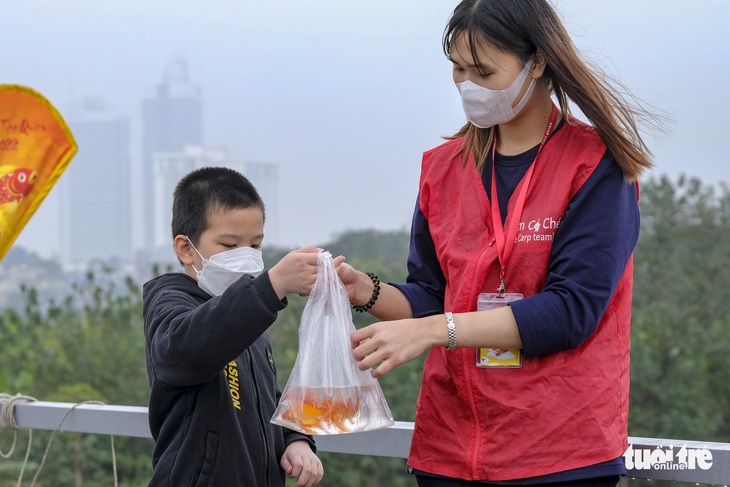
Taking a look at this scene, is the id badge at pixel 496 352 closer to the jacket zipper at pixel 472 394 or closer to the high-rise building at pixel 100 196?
the jacket zipper at pixel 472 394

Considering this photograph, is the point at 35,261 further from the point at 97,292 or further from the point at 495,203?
the point at 495,203

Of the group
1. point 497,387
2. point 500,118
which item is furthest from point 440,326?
point 500,118

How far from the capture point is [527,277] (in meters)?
1.96

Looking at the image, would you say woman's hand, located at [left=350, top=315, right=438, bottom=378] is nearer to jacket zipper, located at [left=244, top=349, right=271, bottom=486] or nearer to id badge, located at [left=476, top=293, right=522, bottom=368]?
Answer: id badge, located at [left=476, top=293, right=522, bottom=368]

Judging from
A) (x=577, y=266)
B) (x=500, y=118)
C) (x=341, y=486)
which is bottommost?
(x=341, y=486)

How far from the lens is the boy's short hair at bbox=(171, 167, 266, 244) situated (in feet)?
7.67

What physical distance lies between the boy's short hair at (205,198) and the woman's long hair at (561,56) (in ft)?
Answer: 2.29

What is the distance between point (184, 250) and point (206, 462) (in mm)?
546

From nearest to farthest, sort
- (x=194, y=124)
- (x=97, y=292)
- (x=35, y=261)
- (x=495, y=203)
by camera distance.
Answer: (x=495, y=203) → (x=97, y=292) → (x=35, y=261) → (x=194, y=124)

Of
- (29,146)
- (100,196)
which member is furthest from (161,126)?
(29,146)

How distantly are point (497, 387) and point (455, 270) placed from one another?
28 cm

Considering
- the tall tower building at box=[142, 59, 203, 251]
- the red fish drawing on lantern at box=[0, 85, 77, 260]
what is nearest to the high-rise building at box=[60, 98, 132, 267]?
the tall tower building at box=[142, 59, 203, 251]

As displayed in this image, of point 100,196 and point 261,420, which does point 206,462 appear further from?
point 100,196

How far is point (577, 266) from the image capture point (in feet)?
6.17
